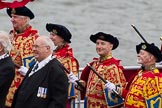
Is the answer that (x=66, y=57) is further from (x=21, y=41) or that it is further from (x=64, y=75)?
(x=64, y=75)

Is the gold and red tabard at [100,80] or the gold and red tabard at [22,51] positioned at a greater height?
the gold and red tabard at [22,51]

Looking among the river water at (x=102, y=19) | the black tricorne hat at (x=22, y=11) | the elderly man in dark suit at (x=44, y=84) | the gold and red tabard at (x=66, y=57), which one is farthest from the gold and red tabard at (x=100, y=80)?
the river water at (x=102, y=19)

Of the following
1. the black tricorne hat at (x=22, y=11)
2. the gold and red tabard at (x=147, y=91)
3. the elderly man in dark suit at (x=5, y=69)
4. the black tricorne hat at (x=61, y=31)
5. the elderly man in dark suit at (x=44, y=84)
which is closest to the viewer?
the elderly man in dark suit at (x=44, y=84)

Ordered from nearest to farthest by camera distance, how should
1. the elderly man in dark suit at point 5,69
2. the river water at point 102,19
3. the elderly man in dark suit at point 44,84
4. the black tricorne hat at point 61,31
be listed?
1. the elderly man in dark suit at point 44,84
2. the elderly man in dark suit at point 5,69
3. the black tricorne hat at point 61,31
4. the river water at point 102,19

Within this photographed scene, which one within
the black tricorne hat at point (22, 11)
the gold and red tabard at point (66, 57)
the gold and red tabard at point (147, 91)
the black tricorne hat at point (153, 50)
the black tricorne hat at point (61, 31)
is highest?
the black tricorne hat at point (22, 11)

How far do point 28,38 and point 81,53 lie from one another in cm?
829

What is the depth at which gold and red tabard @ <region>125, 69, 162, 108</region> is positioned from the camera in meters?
9.02

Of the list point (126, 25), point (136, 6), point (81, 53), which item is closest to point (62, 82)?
point (81, 53)

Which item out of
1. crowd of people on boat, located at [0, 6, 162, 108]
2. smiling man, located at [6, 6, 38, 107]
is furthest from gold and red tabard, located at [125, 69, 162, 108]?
smiling man, located at [6, 6, 38, 107]

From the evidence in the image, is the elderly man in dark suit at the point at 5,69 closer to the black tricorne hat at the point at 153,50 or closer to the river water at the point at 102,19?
the black tricorne hat at the point at 153,50

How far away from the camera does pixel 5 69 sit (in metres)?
8.88

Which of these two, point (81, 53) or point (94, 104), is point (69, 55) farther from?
point (81, 53)

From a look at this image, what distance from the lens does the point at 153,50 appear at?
9.11 m

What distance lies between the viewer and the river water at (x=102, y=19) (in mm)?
19859
